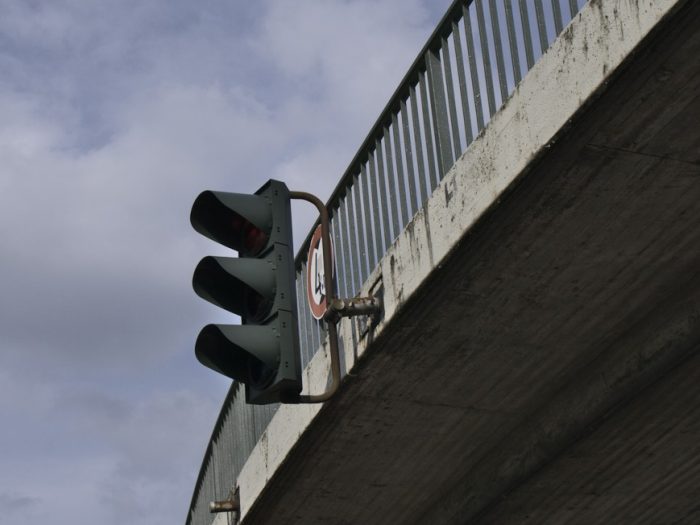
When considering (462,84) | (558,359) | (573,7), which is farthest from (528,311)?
(573,7)

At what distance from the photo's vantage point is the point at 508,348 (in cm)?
847

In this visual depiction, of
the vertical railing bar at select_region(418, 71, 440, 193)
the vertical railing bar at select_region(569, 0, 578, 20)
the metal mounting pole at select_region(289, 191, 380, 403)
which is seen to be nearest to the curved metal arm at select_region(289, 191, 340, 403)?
the metal mounting pole at select_region(289, 191, 380, 403)

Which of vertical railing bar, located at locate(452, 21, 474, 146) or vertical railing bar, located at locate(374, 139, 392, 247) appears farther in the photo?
vertical railing bar, located at locate(374, 139, 392, 247)

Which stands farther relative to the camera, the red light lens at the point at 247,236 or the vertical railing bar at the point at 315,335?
the vertical railing bar at the point at 315,335

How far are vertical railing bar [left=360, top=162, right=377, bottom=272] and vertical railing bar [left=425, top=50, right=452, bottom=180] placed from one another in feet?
3.44

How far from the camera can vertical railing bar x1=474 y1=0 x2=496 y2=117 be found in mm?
7645

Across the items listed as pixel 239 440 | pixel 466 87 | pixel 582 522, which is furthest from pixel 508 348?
pixel 239 440

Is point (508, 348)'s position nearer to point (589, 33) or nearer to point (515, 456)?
point (515, 456)

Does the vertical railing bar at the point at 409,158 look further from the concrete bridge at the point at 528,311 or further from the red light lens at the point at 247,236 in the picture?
the red light lens at the point at 247,236

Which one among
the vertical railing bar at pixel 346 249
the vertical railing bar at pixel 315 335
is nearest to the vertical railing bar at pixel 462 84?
the vertical railing bar at pixel 346 249

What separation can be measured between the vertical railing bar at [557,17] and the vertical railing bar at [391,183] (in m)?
2.18

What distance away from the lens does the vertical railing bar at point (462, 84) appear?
314 inches

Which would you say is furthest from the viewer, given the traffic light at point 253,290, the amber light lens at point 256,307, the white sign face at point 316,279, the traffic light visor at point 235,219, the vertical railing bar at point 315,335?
the vertical railing bar at point 315,335

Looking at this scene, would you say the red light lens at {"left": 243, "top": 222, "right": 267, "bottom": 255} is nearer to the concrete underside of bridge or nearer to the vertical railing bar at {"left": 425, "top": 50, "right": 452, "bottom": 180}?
the concrete underside of bridge
